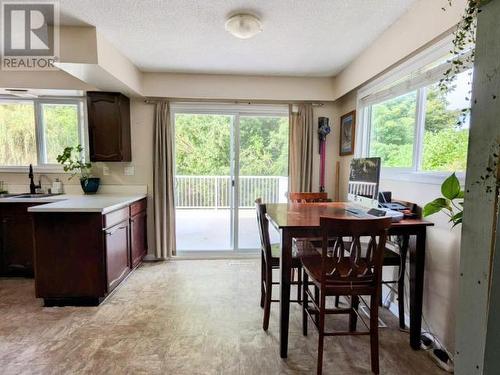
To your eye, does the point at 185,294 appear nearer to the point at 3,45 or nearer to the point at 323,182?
the point at 323,182

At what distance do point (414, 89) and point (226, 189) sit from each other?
8.03 feet

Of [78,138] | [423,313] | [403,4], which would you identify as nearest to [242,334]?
[423,313]

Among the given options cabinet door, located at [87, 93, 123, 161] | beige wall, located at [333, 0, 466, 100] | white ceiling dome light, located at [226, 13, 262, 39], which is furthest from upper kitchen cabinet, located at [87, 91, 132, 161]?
beige wall, located at [333, 0, 466, 100]

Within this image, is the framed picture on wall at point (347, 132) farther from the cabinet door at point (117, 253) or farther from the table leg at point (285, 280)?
the cabinet door at point (117, 253)

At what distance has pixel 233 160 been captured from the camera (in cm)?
376

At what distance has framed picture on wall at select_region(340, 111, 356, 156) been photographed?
331 cm

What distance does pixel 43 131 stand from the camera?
3.56 meters

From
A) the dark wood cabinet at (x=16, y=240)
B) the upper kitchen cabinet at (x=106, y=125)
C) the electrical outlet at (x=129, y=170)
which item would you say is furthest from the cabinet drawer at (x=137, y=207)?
the dark wood cabinet at (x=16, y=240)

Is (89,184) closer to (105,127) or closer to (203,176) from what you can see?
(105,127)

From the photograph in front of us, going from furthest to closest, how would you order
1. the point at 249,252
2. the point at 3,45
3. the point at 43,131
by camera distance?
1. the point at 249,252
2. the point at 43,131
3. the point at 3,45

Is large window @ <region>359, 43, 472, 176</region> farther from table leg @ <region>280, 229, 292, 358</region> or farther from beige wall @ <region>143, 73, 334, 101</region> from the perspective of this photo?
table leg @ <region>280, 229, 292, 358</region>

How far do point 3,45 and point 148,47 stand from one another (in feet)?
4.31

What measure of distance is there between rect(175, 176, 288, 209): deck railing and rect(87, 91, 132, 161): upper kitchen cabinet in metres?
0.86

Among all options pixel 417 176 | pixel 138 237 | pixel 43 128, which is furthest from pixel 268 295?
pixel 43 128
